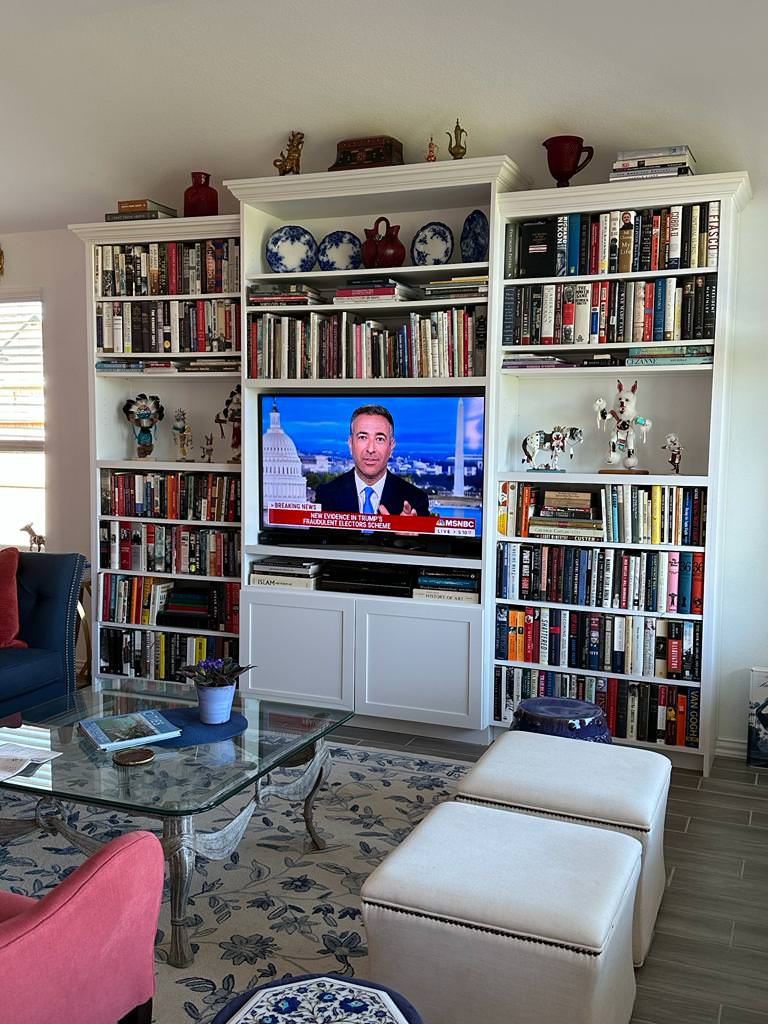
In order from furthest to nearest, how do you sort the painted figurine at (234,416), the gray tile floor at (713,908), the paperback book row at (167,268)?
the painted figurine at (234,416) → the paperback book row at (167,268) → the gray tile floor at (713,908)

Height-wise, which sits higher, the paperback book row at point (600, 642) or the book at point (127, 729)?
the paperback book row at point (600, 642)

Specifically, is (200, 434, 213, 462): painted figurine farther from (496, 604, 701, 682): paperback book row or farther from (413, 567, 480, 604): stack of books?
(496, 604, 701, 682): paperback book row

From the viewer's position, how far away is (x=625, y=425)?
4234 millimetres

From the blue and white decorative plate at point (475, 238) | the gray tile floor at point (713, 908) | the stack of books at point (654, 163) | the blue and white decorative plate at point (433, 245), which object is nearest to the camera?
the gray tile floor at point (713, 908)

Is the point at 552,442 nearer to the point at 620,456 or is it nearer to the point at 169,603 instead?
the point at 620,456

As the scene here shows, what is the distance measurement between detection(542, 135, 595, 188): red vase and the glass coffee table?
2.45 meters

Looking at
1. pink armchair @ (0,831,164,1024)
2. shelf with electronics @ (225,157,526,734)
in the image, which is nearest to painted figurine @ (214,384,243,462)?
shelf with electronics @ (225,157,526,734)

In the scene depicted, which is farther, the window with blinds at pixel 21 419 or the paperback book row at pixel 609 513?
the window with blinds at pixel 21 419

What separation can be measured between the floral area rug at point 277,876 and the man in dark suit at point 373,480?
116 cm

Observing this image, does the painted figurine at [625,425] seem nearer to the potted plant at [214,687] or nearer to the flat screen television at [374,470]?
the flat screen television at [374,470]

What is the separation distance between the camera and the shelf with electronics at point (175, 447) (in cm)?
487

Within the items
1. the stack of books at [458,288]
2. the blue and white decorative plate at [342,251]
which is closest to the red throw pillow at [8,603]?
the blue and white decorative plate at [342,251]

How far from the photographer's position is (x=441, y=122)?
4.36 metres

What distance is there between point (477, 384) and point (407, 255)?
88 centimetres
